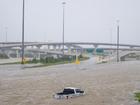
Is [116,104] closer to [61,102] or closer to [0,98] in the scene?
[61,102]

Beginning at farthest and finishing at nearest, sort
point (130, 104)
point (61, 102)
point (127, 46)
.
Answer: point (127, 46) → point (61, 102) → point (130, 104)

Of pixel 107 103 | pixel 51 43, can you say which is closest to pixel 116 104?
pixel 107 103

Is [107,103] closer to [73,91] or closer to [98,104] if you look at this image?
[98,104]

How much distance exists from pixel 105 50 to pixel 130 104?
447ft

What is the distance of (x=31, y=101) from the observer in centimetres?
1448

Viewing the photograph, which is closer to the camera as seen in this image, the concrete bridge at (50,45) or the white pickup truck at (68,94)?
the white pickup truck at (68,94)

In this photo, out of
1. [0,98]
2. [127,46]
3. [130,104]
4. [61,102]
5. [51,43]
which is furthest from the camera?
[127,46]

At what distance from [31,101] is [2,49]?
323 feet

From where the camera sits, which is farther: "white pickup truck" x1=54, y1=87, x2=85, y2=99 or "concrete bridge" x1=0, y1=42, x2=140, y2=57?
"concrete bridge" x1=0, y1=42, x2=140, y2=57

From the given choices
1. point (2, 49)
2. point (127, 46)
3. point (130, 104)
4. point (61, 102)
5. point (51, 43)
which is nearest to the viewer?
point (130, 104)

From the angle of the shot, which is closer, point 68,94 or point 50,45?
point 68,94

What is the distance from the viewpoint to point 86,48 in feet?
493

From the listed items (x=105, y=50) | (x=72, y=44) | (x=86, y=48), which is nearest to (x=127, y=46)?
(x=105, y=50)

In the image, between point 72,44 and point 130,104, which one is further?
point 72,44
